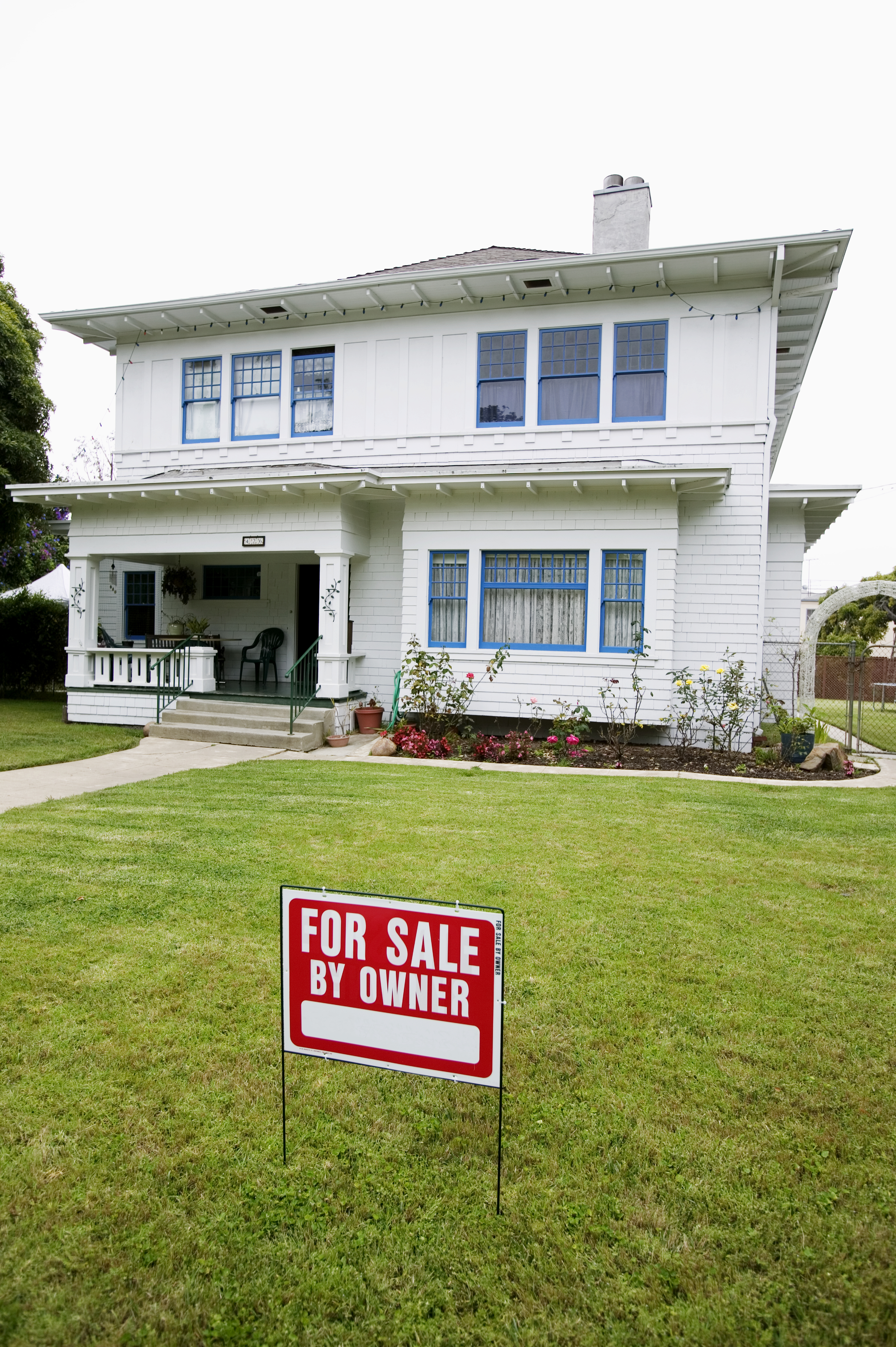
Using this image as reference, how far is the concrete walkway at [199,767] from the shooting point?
8383 millimetres

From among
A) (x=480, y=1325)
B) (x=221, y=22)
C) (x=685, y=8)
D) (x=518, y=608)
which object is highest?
(x=221, y=22)

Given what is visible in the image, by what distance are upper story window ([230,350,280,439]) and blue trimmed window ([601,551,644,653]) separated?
6.50 meters

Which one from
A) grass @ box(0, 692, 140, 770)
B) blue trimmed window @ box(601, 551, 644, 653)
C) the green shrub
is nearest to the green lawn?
blue trimmed window @ box(601, 551, 644, 653)

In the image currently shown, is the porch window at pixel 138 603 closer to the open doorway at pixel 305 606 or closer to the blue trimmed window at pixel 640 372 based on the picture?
the open doorway at pixel 305 606

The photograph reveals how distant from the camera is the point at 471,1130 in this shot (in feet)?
9.34

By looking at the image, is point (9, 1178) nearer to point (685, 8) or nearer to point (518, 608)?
point (685, 8)

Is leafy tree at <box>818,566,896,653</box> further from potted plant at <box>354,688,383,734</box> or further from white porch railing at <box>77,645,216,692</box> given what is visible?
white porch railing at <box>77,645,216,692</box>

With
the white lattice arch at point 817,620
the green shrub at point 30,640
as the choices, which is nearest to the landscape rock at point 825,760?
the white lattice arch at point 817,620

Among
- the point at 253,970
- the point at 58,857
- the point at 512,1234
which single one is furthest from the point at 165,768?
the point at 512,1234

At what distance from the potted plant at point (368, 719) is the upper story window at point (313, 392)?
4.89 m

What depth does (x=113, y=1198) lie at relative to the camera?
2.45m

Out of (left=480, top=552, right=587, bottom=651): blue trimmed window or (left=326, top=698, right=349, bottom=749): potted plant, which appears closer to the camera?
(left=326, top=698, right=349, bottom=749): potted plant

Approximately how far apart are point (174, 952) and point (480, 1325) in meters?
2.55

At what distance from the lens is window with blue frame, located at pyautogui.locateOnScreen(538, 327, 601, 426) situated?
1297 centimetres
